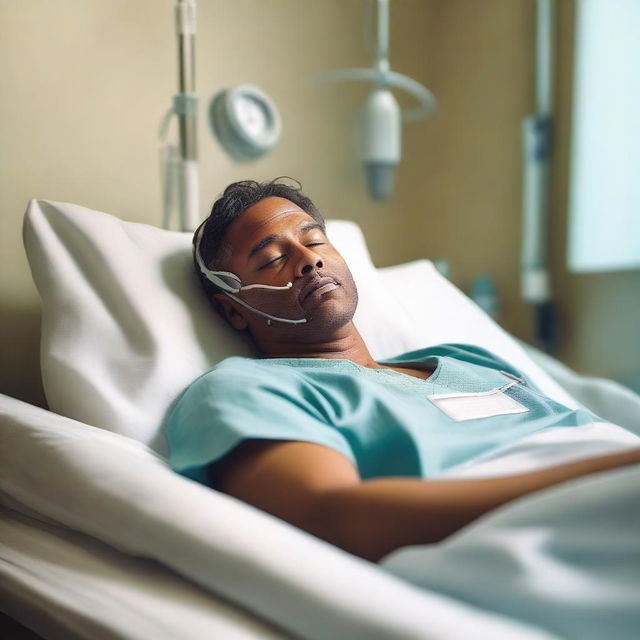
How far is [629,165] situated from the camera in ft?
7.23

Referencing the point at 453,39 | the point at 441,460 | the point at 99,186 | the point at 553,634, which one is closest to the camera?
the point at 553,634

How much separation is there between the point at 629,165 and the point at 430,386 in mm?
1376

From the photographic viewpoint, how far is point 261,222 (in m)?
1.28

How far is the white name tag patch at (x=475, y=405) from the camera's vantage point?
1096 mm

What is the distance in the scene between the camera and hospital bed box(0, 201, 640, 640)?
58cm

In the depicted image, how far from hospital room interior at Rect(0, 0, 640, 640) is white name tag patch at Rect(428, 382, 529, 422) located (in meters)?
0.37

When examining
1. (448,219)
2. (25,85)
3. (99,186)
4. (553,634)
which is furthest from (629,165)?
(553,634)

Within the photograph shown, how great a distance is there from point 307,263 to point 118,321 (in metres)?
0.34

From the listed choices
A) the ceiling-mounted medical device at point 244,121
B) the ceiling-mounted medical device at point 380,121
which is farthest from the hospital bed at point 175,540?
the ceiling-mounted medical device at point 380,121

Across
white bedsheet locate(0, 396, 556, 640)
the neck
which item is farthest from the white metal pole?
white bedsheet locate(0, 396, 556, 640)

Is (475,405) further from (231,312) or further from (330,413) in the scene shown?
(231,312)

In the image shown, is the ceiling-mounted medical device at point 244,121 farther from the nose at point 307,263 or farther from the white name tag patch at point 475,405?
the white name tag patch at point 475,405

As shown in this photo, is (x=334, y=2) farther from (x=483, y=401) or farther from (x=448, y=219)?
(x=483, y=401)

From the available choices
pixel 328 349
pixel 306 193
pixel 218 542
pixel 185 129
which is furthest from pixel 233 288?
pixel 306 193
